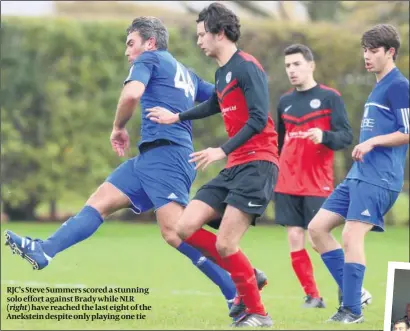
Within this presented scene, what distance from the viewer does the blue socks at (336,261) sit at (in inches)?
308

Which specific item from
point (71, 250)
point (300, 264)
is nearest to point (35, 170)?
point (71, 250)

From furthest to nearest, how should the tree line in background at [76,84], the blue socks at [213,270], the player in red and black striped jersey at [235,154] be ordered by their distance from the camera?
1. the tree line in background at [76,84]
2. the blue socks at [213,270]
3. the player in red and black striped jersey at [235,154]

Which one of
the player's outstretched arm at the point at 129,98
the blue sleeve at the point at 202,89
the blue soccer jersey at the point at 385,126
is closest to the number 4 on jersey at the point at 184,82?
the blue sleeve at the point at 202,89

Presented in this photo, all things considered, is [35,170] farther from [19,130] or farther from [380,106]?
[380,106]

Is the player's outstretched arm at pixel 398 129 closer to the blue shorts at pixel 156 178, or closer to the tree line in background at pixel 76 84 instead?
the blue shorts at pixel 156 178

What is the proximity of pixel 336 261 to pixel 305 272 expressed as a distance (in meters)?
0.81

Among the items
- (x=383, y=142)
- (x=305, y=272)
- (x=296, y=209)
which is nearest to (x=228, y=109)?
(x=383, y=142)

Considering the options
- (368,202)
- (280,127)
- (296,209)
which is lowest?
(368,202)

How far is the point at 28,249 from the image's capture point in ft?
22.2

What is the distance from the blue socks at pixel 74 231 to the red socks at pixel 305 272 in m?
2.10

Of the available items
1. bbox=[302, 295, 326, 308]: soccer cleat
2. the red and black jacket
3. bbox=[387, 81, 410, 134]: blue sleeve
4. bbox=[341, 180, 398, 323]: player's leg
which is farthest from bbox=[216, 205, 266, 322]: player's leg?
the red and black jacket

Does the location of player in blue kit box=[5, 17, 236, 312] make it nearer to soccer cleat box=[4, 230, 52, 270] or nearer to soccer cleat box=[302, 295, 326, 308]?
soccer cleat box=[4, 230, 52, 270]

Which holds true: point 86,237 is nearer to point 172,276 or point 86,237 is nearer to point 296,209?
point 296,209

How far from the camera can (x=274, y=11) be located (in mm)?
24531
